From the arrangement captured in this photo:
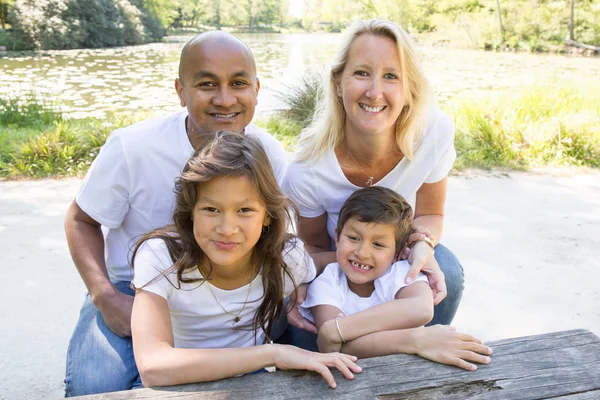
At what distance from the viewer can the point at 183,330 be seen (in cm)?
172

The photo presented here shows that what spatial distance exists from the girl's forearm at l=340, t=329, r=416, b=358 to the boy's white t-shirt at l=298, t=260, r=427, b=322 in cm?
22

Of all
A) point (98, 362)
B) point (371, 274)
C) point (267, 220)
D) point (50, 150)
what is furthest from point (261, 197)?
point (50, 150)

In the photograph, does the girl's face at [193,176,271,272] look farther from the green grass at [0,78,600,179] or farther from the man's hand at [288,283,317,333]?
the green grass at [0,78,600,179]

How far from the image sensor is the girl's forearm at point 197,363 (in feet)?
4.23

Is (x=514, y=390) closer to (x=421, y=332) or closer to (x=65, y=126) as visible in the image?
(x=421, y=332)

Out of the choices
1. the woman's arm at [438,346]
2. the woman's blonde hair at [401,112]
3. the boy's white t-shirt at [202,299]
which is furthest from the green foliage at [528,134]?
the woman's arm at [438,346]

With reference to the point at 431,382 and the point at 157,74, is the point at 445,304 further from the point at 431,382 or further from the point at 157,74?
the point at 157,74

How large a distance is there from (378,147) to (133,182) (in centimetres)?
106

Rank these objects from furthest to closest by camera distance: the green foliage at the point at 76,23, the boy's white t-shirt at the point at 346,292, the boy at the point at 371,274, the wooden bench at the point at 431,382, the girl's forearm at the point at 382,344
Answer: the green foliage at the point at 76,23 < the boy's white t-shirt at the point at 346,292 < the boy at the point at 371,274 < the girl's forearm at the point at 382,344 < the wooden bench at the point at 431,382

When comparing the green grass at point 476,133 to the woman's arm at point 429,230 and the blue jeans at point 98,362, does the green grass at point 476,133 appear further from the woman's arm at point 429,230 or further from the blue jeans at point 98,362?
the blue jeans at point 98,362

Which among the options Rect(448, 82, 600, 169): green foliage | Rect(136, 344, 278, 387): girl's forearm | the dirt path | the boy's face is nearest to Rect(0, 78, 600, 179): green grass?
Rect(448, 82, 600, 169): green foliage

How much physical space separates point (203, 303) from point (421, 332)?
70cm

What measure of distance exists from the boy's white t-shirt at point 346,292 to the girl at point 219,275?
0.12 metres

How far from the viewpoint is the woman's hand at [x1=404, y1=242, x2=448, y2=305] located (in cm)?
191
